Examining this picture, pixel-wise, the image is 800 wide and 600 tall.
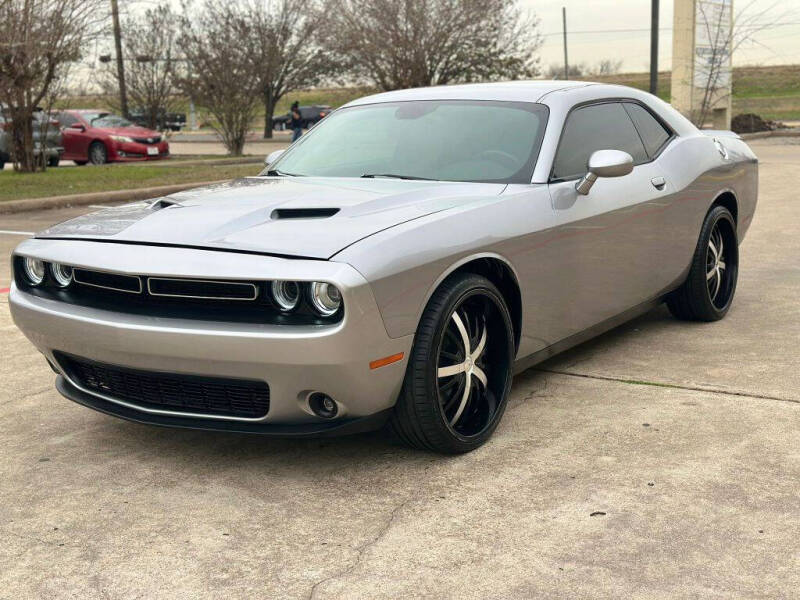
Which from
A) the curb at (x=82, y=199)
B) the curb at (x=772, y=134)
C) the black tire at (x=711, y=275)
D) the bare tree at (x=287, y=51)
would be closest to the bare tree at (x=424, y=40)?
the bare tree at (x=287, y=51)

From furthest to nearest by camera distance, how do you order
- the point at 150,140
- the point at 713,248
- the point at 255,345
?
the point at 150,140, the point at 713,248, the point at 255,345

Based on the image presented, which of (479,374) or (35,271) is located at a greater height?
(35,271)

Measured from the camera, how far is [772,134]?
2873 centimetres

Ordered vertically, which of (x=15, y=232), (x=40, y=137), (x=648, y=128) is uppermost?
(x=648, y=128)

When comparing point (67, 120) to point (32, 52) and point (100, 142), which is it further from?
point (32, 52)

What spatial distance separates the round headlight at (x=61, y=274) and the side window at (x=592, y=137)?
2.12 meters

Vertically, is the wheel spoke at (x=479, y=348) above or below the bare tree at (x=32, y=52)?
below

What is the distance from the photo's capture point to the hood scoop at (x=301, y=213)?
3939 mm

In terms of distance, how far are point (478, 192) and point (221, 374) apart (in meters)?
1.41

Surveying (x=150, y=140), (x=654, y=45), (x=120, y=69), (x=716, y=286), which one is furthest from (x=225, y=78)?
(x=716, y=286)

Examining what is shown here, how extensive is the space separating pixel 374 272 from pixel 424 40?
26.9 meters

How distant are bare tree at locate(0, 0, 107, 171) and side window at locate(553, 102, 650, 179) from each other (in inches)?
527

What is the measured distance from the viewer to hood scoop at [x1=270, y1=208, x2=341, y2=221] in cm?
394

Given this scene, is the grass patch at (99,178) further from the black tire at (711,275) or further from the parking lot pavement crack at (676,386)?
the parking lot pavement crack at (676,386)
